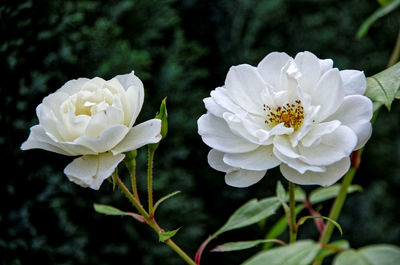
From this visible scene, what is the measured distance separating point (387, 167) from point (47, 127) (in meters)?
1.73

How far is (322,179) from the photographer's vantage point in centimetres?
50

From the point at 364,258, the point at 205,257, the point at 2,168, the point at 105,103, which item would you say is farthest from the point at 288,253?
the point at 205,257

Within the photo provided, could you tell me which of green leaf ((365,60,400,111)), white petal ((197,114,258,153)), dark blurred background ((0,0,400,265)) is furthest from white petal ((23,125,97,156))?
dark blurred background ((0,0,400,265))

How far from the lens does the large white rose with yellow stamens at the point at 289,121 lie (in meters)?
0.50

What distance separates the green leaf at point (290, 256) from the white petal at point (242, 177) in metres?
0.12

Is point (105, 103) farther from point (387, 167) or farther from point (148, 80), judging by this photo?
point (387, 167)

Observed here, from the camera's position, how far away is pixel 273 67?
585mm

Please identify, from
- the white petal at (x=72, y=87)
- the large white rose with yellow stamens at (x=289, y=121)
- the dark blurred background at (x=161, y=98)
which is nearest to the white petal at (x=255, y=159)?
the large white rose with yellow stamens at (x=289, y=121)

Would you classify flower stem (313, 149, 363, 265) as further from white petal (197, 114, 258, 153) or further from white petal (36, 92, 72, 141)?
white petal (36, 92, 72, 141)

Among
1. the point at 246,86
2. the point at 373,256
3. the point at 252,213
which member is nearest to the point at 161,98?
the point at 252,213

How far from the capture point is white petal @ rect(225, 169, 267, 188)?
1.73ft

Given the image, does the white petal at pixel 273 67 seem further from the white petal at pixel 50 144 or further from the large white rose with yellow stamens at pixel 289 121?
the white petal at pixel 50 144

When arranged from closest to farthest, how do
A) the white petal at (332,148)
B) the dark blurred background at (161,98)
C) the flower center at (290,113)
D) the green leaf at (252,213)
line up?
1. the white petal at (332,148)
2. the flower center at (290,113)
3. the green leaf at (252,213)
4. the dark blurred background at (161,98)

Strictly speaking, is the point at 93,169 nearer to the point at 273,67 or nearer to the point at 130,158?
the point at 130,158
